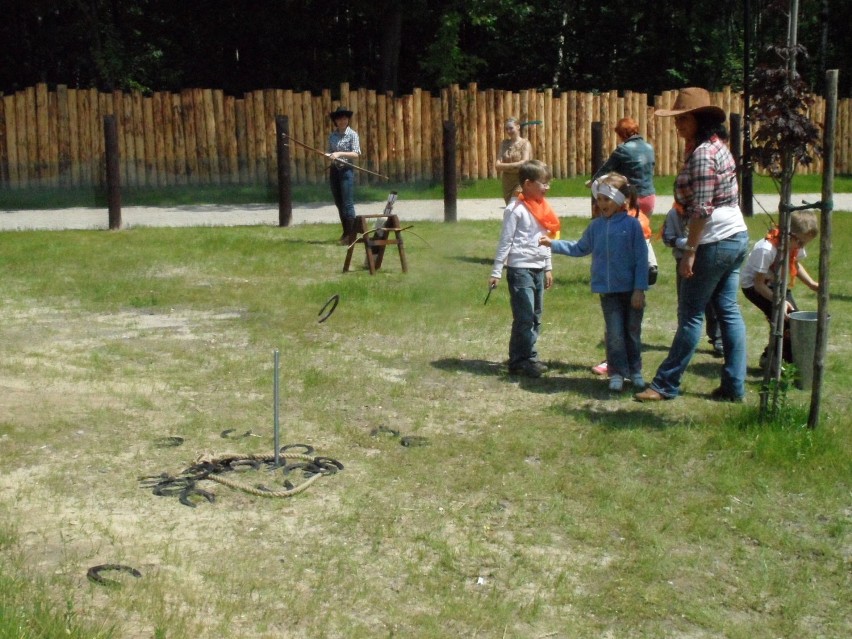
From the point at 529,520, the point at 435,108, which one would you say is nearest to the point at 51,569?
the point at 529,520

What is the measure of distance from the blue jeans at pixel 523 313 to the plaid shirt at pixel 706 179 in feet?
4.95

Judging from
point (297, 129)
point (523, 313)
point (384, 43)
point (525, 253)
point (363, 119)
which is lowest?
point (523, 313)

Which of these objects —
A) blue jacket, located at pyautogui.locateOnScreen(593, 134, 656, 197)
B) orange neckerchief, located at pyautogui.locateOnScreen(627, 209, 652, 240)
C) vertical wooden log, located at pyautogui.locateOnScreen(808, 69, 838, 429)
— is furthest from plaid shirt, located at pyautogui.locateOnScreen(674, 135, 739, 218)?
blue jacket, located at pyautogui.locateOnScreen(593, 134, 656, 197)

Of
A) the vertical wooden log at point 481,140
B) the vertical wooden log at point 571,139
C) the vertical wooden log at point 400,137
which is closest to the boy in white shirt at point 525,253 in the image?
the vertical wooden log at point 400,137

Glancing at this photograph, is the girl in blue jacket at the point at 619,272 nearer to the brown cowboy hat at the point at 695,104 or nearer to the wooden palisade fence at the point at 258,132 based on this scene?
the brown cowboy hat at the point at 695,104

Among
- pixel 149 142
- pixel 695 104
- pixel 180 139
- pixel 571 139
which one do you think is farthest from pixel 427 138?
pixel 695 104

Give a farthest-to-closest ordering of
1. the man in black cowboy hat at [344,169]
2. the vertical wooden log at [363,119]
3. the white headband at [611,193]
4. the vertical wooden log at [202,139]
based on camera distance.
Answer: the vertical wooden log at [363,119], the vertical wooden log at [202,139], the man in black cowboy hat at [344,169], the white headband at [611,193]

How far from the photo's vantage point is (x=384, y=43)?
2959cm

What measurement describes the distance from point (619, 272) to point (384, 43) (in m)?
22.5

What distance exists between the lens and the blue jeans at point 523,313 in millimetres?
8469

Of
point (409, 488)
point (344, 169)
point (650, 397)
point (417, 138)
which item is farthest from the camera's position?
point (417, 138)

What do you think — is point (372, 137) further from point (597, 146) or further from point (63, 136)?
point (597, 146)

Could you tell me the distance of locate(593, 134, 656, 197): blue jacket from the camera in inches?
405

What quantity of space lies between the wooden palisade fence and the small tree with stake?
55.1ft
